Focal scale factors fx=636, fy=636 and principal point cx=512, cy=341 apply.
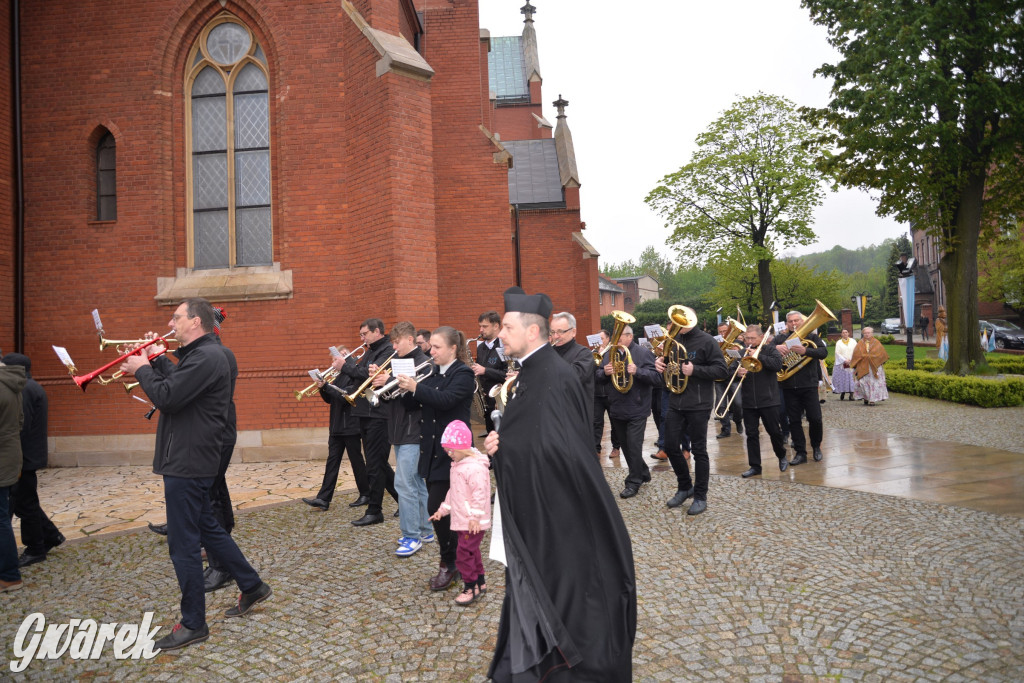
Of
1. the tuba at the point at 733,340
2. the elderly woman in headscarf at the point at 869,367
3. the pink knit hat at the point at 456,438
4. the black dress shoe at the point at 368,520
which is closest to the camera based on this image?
the pink knit hat at the point at 456,438

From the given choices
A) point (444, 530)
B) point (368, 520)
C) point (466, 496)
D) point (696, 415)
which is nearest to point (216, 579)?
point (368, 520)

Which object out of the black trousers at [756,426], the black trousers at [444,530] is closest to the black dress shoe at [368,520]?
the black trousers at [444,530]

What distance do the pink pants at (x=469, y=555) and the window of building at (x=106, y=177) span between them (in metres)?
10.1

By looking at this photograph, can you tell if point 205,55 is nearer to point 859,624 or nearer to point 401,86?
point 401,86

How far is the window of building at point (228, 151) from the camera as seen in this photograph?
11289 mm

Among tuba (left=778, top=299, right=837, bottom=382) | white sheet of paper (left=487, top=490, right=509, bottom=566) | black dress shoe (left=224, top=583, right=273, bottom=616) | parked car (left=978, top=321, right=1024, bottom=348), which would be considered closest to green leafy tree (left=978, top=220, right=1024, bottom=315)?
parked car (left=978, top=321, right=1024, bottom=348)

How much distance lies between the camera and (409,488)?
17.9 ft

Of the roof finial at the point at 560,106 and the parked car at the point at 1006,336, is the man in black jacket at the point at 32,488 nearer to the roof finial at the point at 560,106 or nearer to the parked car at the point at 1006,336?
the roof finial at the point at 560,106

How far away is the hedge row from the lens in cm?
1446

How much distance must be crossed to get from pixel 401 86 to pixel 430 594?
8.02 meters

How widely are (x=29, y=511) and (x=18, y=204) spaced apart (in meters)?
7.62

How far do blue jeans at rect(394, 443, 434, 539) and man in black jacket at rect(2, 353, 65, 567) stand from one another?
3.20m

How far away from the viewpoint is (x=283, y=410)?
1047 cm

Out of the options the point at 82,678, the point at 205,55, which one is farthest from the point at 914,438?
the point at 205,55
